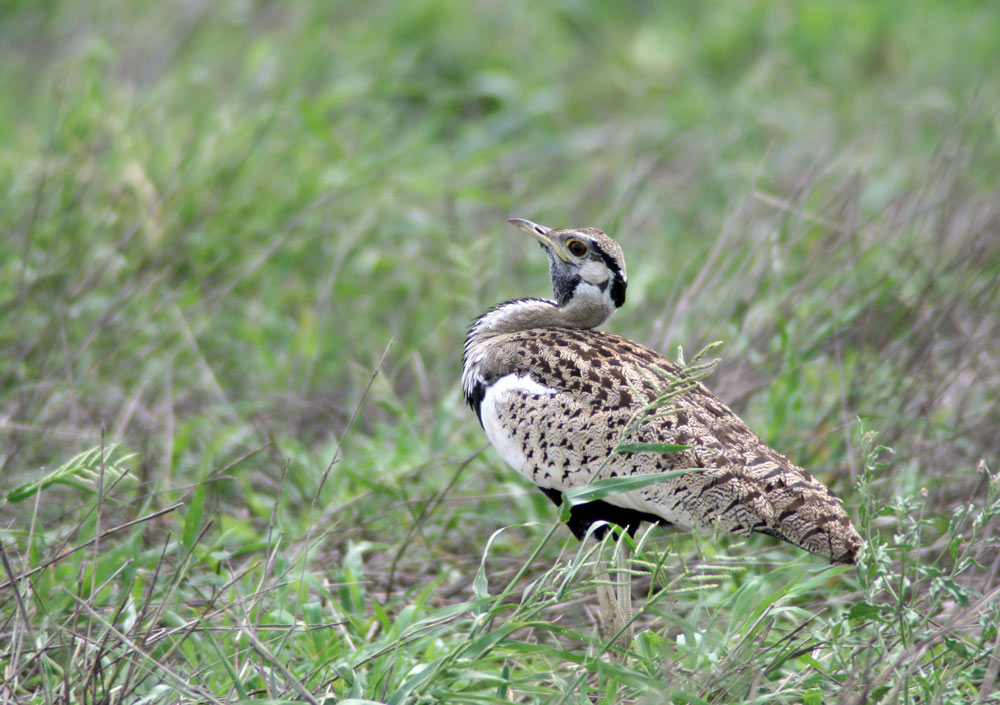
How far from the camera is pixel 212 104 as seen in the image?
5.80 m

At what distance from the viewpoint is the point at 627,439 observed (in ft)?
9.34

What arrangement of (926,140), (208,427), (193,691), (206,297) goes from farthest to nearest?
(926,140), (206,297), (208,427), (193,691)

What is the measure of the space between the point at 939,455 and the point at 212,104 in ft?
12.7

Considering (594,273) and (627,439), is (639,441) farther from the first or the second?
(594,273)

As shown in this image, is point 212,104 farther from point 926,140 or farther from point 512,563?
point 926,140

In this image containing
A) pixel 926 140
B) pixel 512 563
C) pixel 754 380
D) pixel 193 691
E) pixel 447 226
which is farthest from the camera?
pixel 926 140

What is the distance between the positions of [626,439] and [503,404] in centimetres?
50

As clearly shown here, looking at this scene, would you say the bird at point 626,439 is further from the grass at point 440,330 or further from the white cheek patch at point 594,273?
the grass at point 440,330

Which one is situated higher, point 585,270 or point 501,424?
point 585,270

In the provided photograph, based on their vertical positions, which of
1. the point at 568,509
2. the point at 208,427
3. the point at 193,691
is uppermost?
the point at 568,509

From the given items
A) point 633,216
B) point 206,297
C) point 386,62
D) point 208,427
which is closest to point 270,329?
point 206,297

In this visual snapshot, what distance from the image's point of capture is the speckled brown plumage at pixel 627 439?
286 centimetres

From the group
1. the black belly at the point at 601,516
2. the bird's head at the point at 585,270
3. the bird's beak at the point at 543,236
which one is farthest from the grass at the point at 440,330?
the bird's beak at the point at 543,236

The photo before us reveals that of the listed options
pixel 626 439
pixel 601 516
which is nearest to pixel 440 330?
pixel 601 516
